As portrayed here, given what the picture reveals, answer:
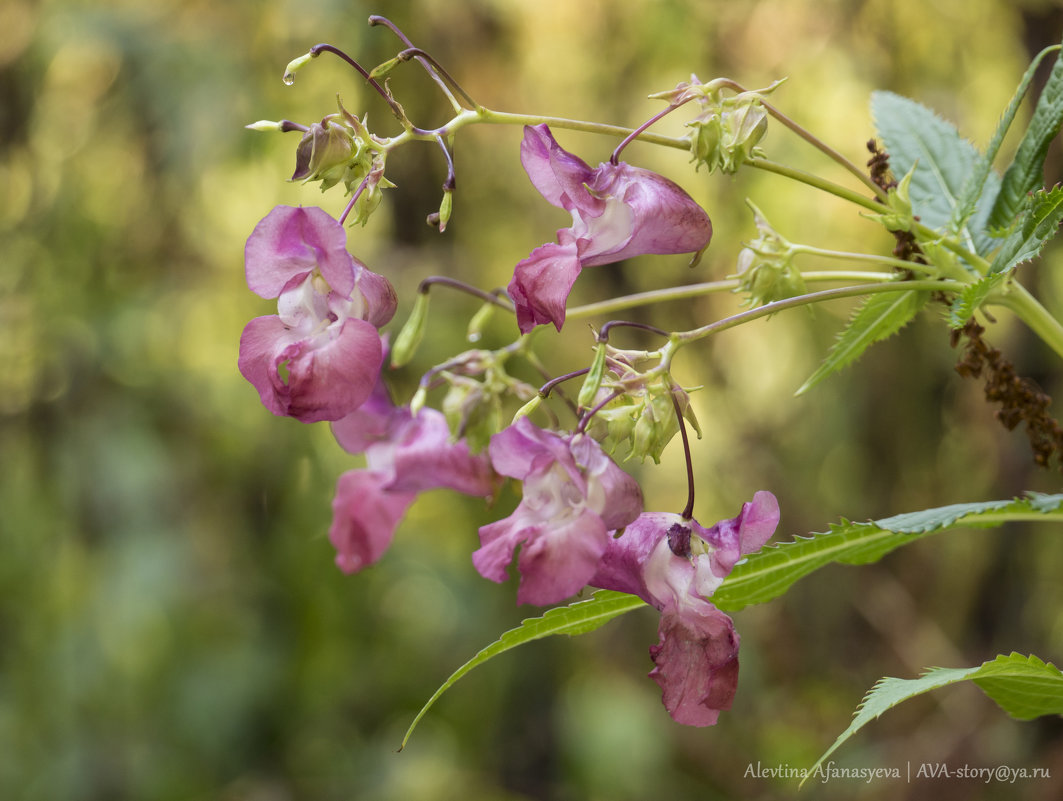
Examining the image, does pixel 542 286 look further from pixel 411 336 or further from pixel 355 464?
pixel 355 464

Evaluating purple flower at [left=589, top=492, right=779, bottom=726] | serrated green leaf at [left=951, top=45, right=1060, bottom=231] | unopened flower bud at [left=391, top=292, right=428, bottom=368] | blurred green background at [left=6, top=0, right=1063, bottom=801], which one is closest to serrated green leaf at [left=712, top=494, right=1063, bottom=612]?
purple flower at [left=589, top=492, right=779, bottom=726]

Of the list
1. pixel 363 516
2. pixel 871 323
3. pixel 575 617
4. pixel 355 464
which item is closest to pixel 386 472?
pixel 363 516

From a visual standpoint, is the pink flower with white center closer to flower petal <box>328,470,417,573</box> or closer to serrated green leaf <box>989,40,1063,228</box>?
flower petal <box>328,470,417,573</box>

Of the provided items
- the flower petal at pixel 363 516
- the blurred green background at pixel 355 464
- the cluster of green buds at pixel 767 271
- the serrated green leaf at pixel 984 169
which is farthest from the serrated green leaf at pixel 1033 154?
the blurred green background at pixel 355 464

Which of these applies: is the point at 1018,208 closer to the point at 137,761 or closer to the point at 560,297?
the point at 560,297

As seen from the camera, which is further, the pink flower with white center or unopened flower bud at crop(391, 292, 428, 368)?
unopened flower bud at crop(391, 292, 428, 368)

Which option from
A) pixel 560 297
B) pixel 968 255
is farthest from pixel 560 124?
pixel 968 255
